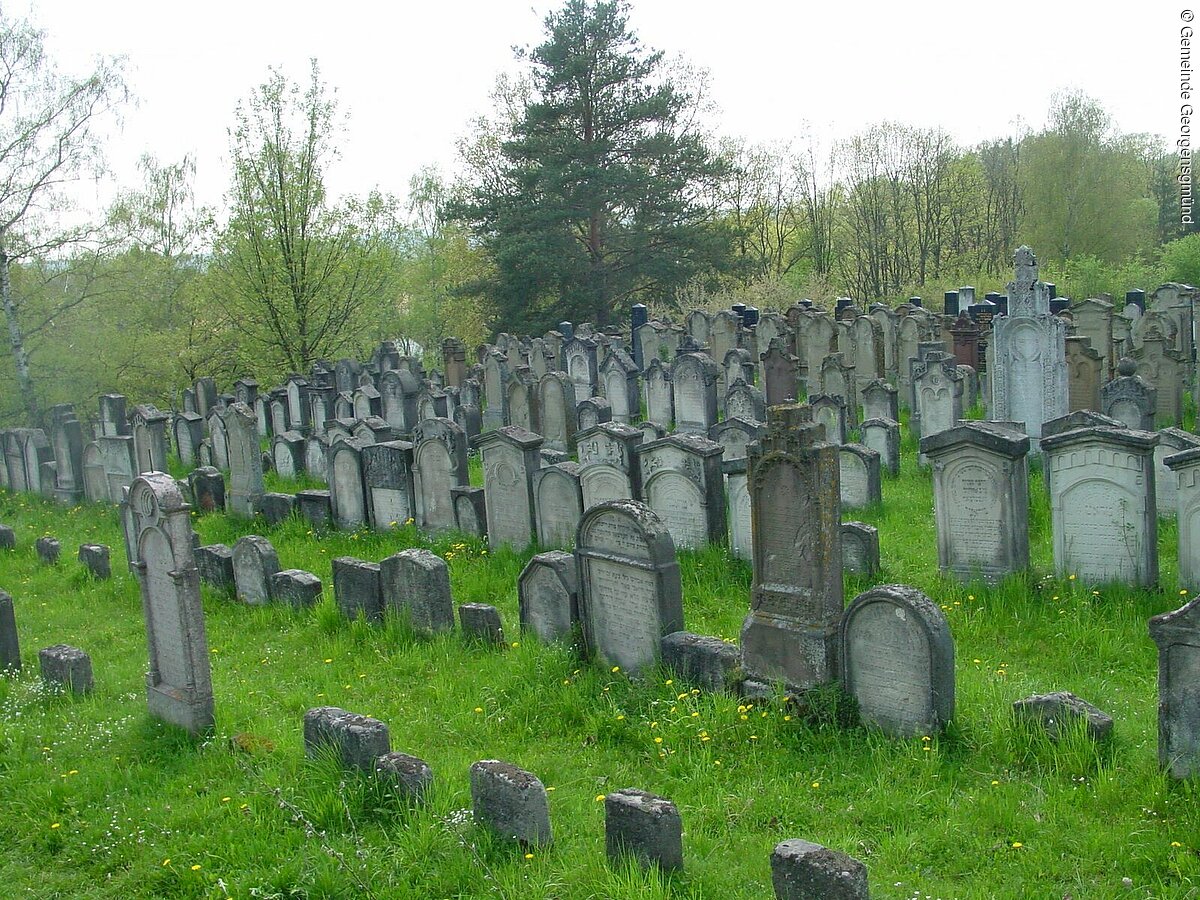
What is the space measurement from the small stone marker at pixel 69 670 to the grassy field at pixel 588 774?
0.13 metres

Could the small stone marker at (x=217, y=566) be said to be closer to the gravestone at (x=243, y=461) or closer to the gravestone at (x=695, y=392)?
the gravestone at (x=243, y=461)

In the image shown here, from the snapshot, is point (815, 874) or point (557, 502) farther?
point (557, 502)

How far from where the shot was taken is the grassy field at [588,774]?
5051mm

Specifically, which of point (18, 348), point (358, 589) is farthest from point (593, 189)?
point (358, 589)

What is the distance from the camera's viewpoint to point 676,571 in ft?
24.9

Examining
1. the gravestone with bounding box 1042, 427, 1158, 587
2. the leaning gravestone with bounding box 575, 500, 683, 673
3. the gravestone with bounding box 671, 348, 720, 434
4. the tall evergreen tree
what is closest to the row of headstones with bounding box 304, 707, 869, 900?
the leaning gravestone with bounding box 575, 500, 683, 673

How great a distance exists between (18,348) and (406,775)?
20.5 metres

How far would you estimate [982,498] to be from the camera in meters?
9.01

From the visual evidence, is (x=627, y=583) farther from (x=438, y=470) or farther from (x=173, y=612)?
(x=438, y=470)

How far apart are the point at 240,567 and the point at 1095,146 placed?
1378 inches

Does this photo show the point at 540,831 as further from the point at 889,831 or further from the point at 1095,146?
the point at 1095,146

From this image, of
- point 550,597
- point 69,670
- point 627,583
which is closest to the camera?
point 627,583

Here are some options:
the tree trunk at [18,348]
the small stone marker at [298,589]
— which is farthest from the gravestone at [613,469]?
the tree trunk at [18,348]

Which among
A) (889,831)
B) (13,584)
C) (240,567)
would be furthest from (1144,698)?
A: (13,584)
